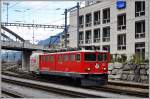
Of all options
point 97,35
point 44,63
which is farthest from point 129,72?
point 97,35

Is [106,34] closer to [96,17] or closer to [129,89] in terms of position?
[96,17]

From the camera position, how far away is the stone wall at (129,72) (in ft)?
94.3

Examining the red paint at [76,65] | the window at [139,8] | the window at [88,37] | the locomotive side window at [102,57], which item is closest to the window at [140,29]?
the window at [139,8]

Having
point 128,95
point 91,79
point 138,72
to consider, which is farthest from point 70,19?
point 128,95

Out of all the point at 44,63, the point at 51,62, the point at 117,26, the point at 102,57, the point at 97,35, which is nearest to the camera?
the point at 102,57

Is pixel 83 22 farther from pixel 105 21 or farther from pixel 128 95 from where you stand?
pixel 128 95

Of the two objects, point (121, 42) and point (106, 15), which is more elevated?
point (106, 15)

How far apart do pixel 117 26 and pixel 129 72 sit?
15112mm

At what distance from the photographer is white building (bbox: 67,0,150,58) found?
41.0 metres

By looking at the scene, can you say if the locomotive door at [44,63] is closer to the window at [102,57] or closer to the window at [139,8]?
the window at [102,57]

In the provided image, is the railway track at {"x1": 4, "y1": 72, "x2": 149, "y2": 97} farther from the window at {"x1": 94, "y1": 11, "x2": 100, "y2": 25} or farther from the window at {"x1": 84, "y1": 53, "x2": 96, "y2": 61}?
the window at {"x1": 94, "y1": 11, "x2": 100, "y2": 25}

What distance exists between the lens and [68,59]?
2556cm

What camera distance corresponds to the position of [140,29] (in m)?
41.6

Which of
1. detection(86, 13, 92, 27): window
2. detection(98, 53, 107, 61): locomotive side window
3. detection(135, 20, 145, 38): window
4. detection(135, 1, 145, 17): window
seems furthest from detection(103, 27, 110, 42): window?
detection(98, 53, 107, 61): locomotive side window
